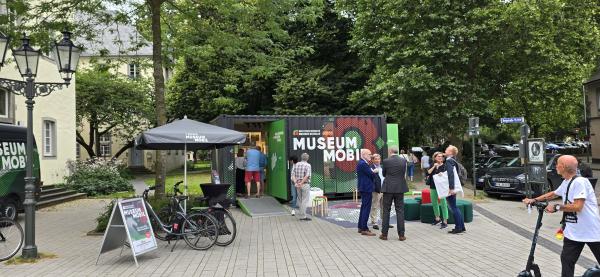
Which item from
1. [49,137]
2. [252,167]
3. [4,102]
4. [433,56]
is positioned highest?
[433,56]

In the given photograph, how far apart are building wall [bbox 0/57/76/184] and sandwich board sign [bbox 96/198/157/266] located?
42.9ft

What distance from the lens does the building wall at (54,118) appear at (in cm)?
2017

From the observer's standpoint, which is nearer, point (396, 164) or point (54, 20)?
point (396, 164)

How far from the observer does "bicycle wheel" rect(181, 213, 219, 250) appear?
341 inches

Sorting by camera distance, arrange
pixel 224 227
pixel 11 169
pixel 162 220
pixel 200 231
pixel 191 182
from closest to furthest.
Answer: pixel 200 231
pixel 224 227
pixel 162 220
pixel 11 169
pixel 191 182

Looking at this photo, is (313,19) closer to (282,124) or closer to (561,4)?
(282,124)

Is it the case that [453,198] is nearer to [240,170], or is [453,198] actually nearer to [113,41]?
[240,170]

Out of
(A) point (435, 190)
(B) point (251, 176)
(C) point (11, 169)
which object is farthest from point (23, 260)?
(B) point (251, 176)

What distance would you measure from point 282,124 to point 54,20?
22.3 ft

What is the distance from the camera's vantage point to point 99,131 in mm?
39469

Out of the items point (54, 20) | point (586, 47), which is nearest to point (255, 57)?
point (54, 20)

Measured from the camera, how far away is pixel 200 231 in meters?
8.66

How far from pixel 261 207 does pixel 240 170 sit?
9.77 feet

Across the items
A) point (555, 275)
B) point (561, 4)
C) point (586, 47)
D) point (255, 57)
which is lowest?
point (555, 275)
